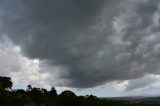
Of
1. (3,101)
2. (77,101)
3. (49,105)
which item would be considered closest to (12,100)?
(3,101)

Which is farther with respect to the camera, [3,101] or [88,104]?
[88,104]

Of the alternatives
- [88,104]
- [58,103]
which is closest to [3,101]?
[58,103]

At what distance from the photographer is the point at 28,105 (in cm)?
17725

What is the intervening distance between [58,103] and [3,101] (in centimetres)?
3210

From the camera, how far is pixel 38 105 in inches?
7431

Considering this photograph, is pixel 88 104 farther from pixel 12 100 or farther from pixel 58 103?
pixel 12 100

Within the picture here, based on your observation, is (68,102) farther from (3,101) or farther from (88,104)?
(3,101)

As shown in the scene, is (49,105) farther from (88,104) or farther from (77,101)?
(88,104)

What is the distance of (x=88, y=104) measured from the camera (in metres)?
198

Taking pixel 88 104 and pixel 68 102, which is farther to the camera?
pixel 88 104

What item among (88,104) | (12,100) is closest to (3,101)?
(12,100)

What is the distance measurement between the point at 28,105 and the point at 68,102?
873 inches

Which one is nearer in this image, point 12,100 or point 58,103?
point 58,103

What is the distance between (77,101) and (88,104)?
1556cm
